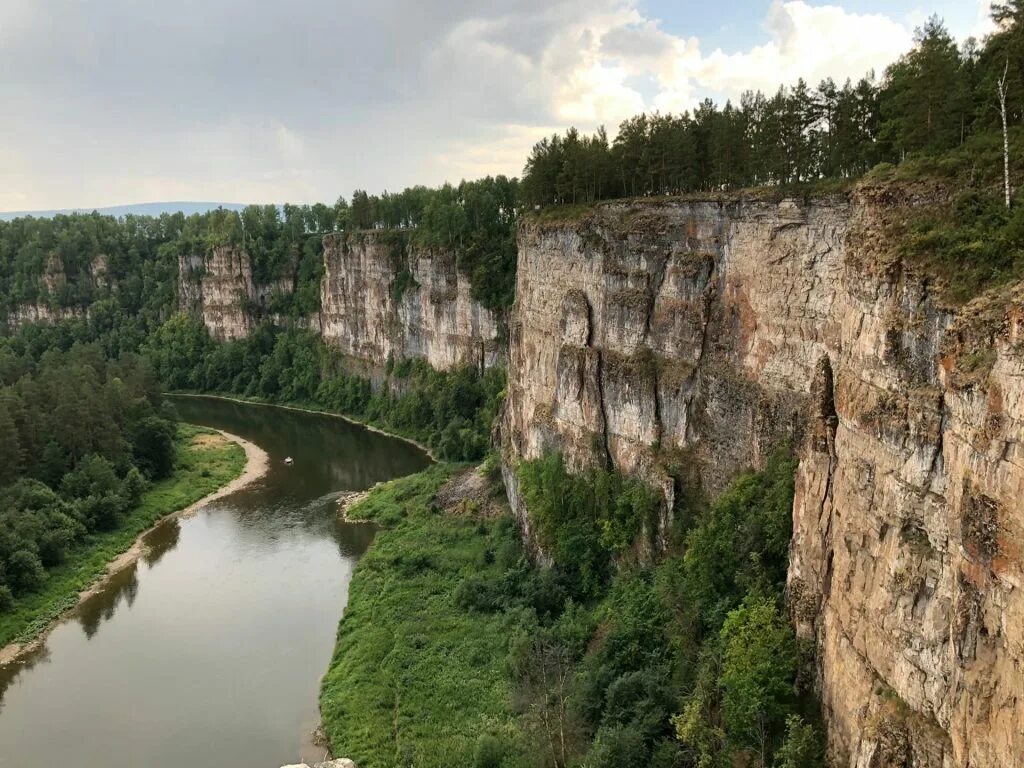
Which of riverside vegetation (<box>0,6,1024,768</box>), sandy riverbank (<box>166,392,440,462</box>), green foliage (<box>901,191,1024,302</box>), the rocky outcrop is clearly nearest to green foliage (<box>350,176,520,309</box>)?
riverside vegetation (<box>0,6,1024,768</box>)

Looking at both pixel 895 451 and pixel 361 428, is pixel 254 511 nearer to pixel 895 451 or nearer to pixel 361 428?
pixel 361 428

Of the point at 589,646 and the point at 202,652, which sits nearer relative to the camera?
the point at 589,646

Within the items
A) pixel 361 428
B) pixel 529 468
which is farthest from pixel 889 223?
pixel 361 428

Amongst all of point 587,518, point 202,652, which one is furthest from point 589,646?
point 202,652

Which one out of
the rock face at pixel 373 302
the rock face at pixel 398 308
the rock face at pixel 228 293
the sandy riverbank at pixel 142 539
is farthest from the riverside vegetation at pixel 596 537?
the rock face at pixel 228 293

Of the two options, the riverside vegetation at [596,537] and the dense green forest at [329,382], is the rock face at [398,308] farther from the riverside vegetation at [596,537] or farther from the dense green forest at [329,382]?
the riverside vegetation at [596,537]

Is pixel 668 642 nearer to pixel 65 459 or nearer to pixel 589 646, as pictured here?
pixel 589 646
